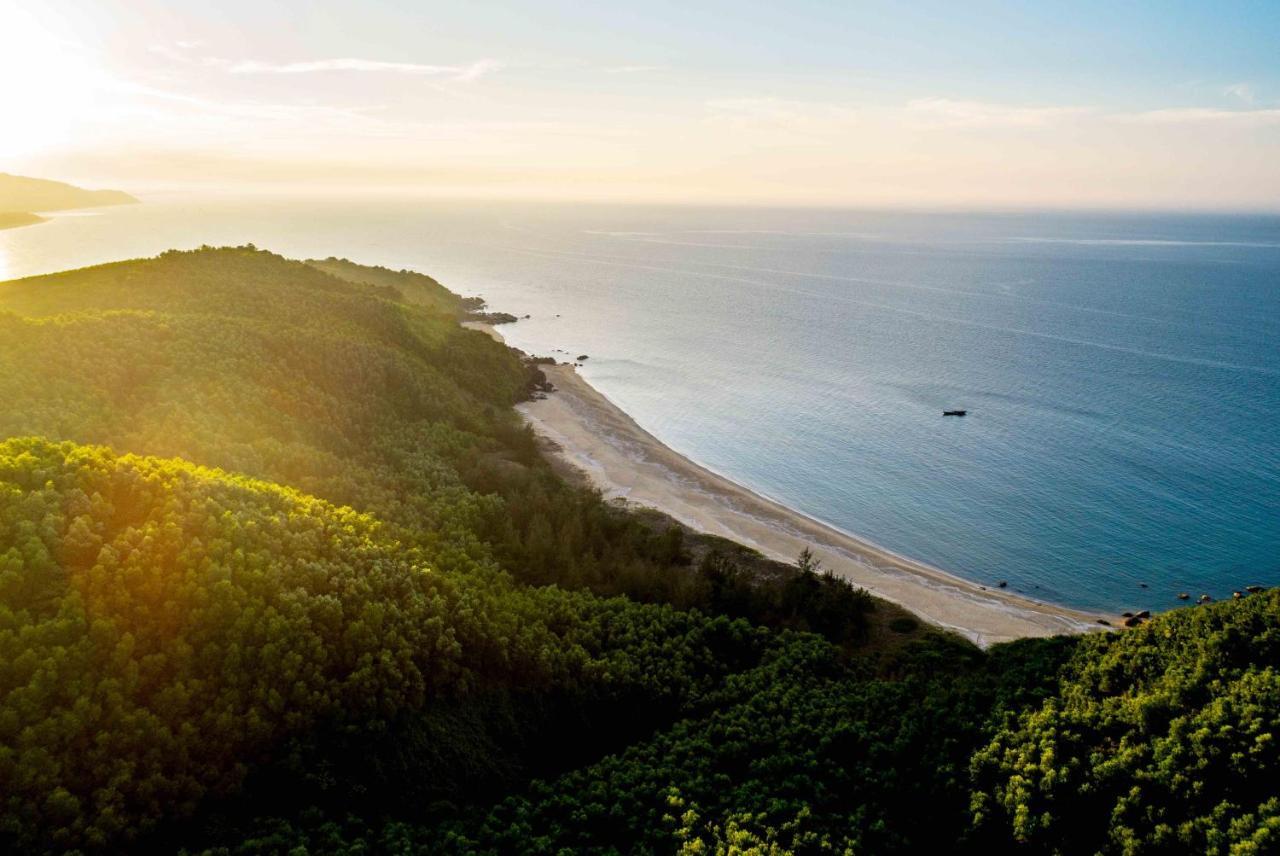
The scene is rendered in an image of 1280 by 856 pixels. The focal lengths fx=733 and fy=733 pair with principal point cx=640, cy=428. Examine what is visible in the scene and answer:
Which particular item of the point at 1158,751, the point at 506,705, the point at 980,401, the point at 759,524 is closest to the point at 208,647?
the point at 506,705

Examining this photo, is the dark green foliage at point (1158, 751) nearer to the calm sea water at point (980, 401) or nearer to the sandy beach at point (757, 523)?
the sandy beach at point (757, 523)

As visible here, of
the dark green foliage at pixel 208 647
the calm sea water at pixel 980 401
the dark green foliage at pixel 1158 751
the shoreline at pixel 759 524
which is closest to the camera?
the dark green foliage at pixel 1158 751

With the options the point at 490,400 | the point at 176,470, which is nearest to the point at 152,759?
the point at 176,470

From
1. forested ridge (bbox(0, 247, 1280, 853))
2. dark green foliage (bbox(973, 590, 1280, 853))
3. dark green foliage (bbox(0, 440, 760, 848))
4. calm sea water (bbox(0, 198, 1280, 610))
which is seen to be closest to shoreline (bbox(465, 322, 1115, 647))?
calm sea water (bbox(0, 198, 1280, 610))

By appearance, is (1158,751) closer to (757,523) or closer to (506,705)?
(506,705)

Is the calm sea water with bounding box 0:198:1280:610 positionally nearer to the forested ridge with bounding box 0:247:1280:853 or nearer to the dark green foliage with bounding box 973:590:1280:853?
the forested ridge with bounding box 0:247:1280:853

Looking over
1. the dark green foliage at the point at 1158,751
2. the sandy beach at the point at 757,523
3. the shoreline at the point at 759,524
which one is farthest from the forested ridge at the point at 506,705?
the shoreline at the point at 759,524
